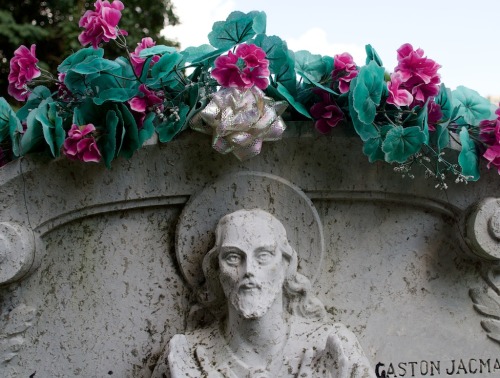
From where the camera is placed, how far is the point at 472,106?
8.50 ft

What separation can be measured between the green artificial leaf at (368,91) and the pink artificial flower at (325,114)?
0.42 ft

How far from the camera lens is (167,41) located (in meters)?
6.35

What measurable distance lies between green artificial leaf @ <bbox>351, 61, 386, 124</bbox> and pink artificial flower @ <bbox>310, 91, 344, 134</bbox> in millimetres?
128

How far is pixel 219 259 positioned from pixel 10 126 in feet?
2.76

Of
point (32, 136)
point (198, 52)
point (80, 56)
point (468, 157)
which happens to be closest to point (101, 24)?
point (80, 56)

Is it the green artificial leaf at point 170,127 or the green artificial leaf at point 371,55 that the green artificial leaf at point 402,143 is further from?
the green artificial leaf at point 170,127

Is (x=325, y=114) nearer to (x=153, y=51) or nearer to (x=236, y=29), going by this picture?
(x=236, y=29)

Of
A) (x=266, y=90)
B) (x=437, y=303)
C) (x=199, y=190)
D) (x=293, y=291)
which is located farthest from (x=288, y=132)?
(x=437, y=303)

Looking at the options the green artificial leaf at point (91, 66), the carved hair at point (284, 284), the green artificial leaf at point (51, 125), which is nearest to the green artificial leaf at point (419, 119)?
the carved hair at point (284, 284)

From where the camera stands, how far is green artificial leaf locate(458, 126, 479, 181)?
2461 millimetres

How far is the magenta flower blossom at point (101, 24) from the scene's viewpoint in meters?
2.30

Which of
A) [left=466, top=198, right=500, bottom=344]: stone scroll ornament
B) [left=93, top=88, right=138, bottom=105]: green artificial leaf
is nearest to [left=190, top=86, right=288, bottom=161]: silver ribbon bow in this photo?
[left=93, top=88, right=138, bottom=105]: green artificial leaf

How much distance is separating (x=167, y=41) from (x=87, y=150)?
13.7ft

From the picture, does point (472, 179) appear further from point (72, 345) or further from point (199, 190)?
point (72, 345)
